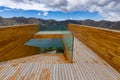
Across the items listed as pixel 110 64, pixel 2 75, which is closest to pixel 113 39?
pixel 110 64

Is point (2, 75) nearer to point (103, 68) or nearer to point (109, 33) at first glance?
point (103, 68)

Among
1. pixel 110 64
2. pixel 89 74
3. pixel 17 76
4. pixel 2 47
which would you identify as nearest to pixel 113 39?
pixel 110 64

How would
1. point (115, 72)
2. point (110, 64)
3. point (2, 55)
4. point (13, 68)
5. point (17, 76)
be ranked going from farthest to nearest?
point (2, 55) → point (110, 64) → point (13, 68) → point (115, 72) → point (17, 76)

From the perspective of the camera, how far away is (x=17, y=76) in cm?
364

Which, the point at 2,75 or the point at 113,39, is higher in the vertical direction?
the point at 113,39

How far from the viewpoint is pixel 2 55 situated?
539 centimetres

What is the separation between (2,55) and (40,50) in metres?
7.31

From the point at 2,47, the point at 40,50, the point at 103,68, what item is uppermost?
the point at 2,47

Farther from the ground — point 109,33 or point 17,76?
point 109,33

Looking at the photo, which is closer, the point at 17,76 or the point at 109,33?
the point at 17,76

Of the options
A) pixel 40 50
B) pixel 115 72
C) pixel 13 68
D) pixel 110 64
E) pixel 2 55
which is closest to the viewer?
pixel 115 72

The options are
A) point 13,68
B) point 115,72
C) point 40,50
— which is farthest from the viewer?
point 40,50

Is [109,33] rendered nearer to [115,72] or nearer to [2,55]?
[115,72]

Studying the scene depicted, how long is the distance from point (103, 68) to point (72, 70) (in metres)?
0.99
